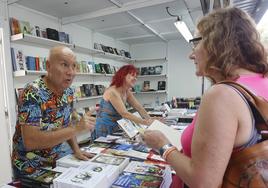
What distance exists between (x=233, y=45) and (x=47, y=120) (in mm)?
1280

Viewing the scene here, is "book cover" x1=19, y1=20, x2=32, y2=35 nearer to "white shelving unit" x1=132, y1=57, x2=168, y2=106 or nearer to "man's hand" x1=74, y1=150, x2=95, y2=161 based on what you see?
"man's hand" x1=74, y1=150, x2=95, y2=161

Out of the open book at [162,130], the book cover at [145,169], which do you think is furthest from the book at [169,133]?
the book cover at [145,169]

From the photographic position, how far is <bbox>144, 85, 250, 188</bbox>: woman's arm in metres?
0.63

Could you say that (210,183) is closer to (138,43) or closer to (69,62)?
(69,62)

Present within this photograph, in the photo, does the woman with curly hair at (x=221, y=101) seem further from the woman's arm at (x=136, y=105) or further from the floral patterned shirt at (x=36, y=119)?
the woman's arm at (x=136, y=105)

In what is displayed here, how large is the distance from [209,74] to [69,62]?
1106 millimetres

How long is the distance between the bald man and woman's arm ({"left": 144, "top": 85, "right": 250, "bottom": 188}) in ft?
2.72

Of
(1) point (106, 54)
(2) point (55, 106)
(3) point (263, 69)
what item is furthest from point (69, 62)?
(1) point (106, 54)

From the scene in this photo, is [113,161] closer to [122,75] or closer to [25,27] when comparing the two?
[122,75]

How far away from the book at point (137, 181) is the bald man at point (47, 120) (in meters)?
0.44

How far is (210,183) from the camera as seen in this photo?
0.66 metres

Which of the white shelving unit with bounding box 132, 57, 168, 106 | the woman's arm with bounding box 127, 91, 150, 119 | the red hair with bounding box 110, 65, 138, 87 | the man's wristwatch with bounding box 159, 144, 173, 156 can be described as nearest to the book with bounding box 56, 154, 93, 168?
the man's wristwatch with bounding box 159, 144, 173, 156

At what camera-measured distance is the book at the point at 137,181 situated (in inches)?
38.0

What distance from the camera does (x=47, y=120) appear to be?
4.82 ft
